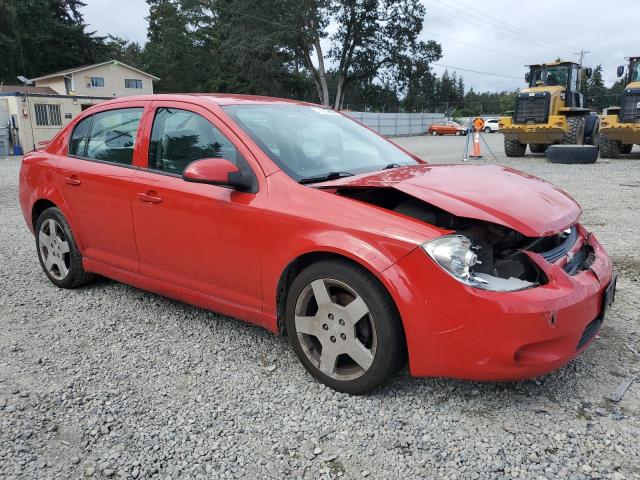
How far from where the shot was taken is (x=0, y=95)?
23.7 meters

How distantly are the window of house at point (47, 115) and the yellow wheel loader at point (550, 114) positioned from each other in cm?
1984

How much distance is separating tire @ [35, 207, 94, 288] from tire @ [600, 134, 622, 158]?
50.4ft

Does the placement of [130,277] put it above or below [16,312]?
above

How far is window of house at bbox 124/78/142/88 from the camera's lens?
42250 millimetres

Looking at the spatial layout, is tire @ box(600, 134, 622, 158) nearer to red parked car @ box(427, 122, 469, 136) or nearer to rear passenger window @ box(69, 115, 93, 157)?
rear passenger window @ box(69, 115, 93, 157)

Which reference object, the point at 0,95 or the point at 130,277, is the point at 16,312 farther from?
the point at 0,95

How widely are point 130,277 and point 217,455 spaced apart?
75.2 inches

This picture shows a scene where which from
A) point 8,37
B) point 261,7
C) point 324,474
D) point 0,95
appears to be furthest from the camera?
point 8,37

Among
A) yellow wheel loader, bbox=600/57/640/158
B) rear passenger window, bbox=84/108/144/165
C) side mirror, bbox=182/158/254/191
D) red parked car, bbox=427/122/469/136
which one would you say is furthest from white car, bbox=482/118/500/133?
side mirror, bbox=182/158/254/191

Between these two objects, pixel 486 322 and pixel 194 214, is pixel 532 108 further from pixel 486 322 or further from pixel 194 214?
pixel 486 322

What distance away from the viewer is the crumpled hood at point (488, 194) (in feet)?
8.52

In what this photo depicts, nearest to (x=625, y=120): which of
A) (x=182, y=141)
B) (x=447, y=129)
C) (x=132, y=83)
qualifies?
(x=182, y=141)

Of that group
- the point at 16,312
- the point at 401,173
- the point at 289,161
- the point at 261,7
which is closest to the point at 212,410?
the point at 289,161

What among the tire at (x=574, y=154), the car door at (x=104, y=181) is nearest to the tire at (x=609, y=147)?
the tire at (x=574, y=154)
